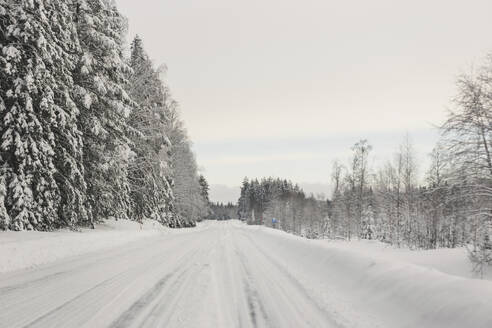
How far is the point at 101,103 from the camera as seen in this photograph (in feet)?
61.6

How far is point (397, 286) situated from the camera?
246 inches

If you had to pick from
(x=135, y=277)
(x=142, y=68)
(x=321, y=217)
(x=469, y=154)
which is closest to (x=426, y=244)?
(x=469, y=154)

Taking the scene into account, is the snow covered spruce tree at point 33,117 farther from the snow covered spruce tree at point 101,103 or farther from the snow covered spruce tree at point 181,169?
the snow covered spruce tree at point 181,169

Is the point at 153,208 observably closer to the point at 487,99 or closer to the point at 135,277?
the point at 135,277

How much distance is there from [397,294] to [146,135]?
2331cm

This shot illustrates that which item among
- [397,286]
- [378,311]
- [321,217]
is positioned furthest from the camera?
[321,217]

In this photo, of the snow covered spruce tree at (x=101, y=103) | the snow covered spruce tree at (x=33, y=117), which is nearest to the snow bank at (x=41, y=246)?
the snow covered spruce tree at (x=33, y=117)

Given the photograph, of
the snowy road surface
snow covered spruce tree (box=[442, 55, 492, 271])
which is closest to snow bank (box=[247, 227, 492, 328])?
the snowy road surface

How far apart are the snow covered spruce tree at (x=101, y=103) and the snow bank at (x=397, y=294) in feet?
41.4

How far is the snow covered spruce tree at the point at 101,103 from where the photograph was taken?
17.6 m

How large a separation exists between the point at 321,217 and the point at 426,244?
57.3 meters

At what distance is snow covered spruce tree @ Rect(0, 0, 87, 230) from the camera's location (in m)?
12.5

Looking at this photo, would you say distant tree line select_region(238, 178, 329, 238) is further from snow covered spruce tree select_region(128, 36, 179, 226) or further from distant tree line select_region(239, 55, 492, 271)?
snow covered spruce tree select_region(128, 36, 179, 226)

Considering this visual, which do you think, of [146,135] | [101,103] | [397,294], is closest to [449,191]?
[397,294]
